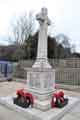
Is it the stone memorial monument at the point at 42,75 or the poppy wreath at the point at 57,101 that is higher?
the stone memorial monument at the point at 42,75

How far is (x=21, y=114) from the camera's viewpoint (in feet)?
10.9

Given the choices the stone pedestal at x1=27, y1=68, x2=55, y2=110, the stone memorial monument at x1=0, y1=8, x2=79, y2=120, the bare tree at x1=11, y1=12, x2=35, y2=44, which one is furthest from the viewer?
the bare tree at x1=11, y1=12, x2=35, y2=44

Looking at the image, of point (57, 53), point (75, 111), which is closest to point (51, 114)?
point (75, 111)

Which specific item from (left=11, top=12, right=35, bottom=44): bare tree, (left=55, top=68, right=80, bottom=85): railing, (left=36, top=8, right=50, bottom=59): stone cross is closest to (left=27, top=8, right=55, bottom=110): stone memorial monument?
(left=36, top=8, right=50, bottom=59): stone cross

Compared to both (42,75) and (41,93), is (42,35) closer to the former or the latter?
(42,75)

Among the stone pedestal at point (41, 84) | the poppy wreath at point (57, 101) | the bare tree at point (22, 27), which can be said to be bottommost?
the poppy wreath at point (57, 101)

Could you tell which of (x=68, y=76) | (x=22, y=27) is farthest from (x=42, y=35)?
(x=22, y=27)

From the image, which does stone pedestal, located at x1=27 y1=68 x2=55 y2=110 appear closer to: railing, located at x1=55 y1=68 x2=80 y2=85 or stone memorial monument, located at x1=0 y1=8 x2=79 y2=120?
stone memorial monument, located at x1=0 y1=8 x2=79 y2=120

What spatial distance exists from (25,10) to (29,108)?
64.9ft

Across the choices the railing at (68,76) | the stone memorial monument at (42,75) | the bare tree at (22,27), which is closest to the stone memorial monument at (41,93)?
the stone memorial monument at (42,75)

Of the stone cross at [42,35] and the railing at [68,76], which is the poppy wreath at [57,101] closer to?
the stone cross at [42,35]

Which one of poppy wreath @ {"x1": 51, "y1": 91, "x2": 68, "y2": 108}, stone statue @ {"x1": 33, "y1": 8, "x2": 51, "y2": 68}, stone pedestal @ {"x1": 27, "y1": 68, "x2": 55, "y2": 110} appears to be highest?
stone statue @ {"x1": 33, "y1": 8, "x2": 51, "y2": 68}

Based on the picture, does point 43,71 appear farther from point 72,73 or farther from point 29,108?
point 72,73

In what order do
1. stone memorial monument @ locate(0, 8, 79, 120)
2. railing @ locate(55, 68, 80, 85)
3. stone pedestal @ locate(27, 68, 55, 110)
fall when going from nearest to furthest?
1. stone memorial monument @ locate(0, 8, 79, 120)
2. stone pedestal @ locate(27, 68, 55, 110)
3. railing @ locate(55, 68, 80, 85)
